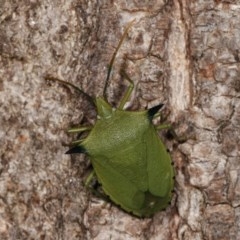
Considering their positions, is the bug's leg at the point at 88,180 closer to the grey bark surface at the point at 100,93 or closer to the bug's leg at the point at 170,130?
the grey bark surface at the point at 100,93

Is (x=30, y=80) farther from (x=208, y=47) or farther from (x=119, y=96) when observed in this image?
(x=208, y=47)

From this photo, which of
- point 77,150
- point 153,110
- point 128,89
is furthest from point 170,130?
point 77,150

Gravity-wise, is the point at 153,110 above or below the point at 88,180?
above

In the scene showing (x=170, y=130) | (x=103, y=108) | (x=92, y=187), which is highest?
(x=103, y=108)

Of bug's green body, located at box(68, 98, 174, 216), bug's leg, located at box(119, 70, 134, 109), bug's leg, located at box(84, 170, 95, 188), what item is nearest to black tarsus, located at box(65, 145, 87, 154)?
bug's green body, located at box(68, 98, 174, 216)

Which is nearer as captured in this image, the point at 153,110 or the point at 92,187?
the point at 153,110

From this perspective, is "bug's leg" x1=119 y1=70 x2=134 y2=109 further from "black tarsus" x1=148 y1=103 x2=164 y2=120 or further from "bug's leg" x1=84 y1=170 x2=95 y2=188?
"bug's leg" x1=84 y1=170 x2=95 y2=188

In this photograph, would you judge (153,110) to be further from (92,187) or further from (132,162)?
(92,187)

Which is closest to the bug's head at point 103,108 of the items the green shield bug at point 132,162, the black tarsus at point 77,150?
the green shield bug at point 132,162
